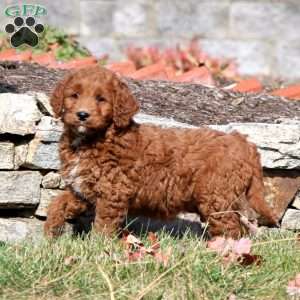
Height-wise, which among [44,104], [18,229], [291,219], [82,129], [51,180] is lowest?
[18,229]

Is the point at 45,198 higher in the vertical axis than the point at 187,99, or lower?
lower

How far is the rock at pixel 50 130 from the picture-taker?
684 cm

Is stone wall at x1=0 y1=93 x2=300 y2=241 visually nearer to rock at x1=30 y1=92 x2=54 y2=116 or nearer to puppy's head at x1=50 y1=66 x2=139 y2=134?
rock at x1=30 y1=92 x2=54 y2=116

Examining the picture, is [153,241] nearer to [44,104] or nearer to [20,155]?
[20,155]

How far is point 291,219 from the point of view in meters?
7.36

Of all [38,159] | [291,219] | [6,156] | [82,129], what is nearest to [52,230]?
[38,159]

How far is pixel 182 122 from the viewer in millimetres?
7664

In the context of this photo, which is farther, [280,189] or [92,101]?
[280,189]

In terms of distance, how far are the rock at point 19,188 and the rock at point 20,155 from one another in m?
0.07

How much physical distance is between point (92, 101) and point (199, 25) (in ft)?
18.2

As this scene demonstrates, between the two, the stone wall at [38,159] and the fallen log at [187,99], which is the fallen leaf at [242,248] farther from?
the fallen log at [187,99]

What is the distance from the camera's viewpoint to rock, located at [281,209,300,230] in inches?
289

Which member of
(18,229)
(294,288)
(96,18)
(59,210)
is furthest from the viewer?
(96,18)

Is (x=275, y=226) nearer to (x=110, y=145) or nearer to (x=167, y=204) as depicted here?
(x=167, y=204)
